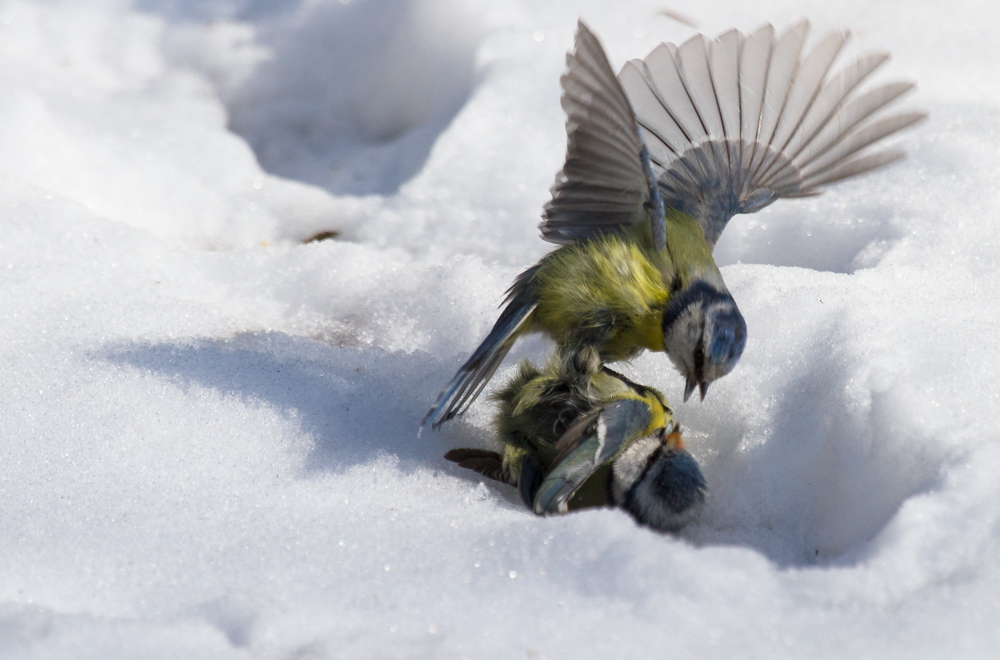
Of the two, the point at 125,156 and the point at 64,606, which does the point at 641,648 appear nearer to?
the point at 64,606

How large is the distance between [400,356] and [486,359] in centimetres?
43

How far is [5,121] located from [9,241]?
826mm

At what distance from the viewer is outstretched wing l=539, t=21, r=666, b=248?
87.6 inches

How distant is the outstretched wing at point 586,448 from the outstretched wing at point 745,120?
3.07 ft

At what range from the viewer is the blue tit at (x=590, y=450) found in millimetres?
2186

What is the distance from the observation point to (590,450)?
7.14 ft

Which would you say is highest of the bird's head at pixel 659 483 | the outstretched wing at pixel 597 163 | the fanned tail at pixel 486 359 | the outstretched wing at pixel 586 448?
the outstretched wing at pixel 597 163

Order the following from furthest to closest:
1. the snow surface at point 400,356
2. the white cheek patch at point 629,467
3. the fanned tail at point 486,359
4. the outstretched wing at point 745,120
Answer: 1. the outstretched wing at point 745,120
2. the fanned tail at point 486,359
3. the white cheek patch at point 629,467
4. the snow surface at point 400,356

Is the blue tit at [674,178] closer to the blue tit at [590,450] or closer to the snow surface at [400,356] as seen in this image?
the blue tit at [590,450]

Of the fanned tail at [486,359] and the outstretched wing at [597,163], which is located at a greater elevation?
the outstretched wing at [597,163]

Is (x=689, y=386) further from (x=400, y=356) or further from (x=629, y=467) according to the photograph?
(x=400, y=356)

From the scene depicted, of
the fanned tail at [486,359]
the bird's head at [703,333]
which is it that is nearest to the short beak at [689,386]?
the bird's head at [703,333]

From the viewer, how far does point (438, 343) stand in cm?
303

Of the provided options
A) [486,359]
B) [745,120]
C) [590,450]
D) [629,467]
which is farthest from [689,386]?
[745,120]
